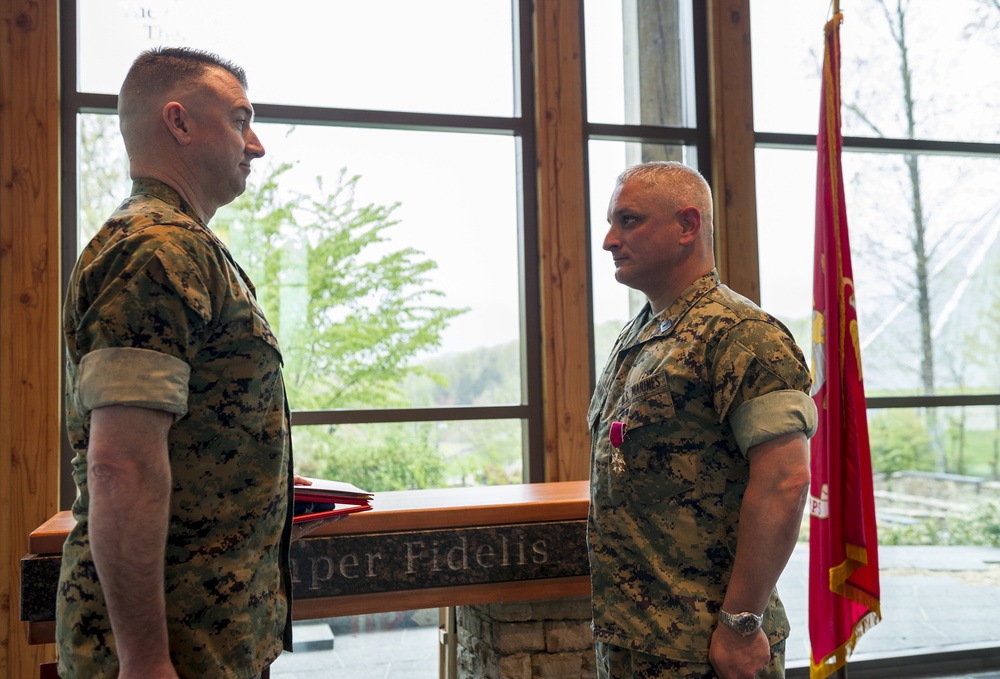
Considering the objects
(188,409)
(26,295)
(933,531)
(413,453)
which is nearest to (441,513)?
(188,409)

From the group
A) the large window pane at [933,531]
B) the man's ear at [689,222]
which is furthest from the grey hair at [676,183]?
the large window pane at [933,531]

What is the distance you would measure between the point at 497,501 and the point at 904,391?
8.35 feet

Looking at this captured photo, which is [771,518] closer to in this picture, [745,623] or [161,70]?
[745,623]

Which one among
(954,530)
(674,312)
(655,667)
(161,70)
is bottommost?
(954,530)

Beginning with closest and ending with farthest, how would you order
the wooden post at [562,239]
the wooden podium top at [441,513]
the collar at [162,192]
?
the collar at [162,192]
the wooden podium top at [441,513]
the wooden post at [562,239]

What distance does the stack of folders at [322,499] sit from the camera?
1887 millimetres

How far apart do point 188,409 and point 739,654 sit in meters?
1.04

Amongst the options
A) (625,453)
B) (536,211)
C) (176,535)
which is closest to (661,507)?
(625,453)

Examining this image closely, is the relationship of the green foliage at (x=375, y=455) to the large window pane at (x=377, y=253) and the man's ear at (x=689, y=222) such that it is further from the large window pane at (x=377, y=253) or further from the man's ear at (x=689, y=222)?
the man's ear at (x=689, y=222)

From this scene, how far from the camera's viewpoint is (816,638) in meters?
2.86

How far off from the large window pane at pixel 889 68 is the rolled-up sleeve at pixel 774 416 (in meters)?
2.77

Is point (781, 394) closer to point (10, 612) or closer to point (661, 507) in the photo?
point (661, 507)

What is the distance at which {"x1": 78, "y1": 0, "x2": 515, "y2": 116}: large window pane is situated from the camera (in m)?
3.32

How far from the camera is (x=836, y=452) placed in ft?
9.18
